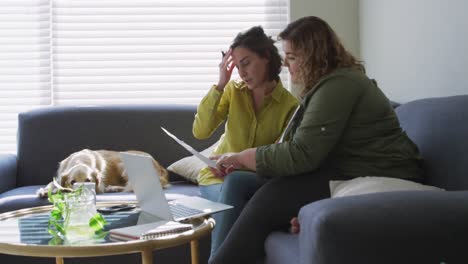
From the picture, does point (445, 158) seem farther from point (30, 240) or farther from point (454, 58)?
point (30, 240)

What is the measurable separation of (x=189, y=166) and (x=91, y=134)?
1.93 feet

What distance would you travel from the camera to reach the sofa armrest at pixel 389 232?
1.36 meters

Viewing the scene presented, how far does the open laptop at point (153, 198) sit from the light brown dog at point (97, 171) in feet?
3.47

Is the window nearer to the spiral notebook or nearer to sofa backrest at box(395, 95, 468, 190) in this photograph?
sofa backrest at box(395, 95, 468, 190)

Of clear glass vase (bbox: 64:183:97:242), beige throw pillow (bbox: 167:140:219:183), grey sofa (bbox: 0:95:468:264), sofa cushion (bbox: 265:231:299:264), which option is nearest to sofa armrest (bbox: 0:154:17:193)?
grey sofa (bbox: 0:95:468:264)

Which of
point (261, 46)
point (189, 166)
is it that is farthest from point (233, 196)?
point (189, 166)

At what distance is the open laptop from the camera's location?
1810 mm

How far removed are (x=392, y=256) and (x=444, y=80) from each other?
4.21 feet

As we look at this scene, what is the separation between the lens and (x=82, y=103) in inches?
145

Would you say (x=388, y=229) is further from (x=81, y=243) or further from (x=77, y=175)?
(x=77, y=175)

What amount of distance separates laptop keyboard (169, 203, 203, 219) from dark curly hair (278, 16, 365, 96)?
59cm

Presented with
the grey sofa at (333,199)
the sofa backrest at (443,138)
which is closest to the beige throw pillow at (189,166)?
the grey sofa at (333,199)

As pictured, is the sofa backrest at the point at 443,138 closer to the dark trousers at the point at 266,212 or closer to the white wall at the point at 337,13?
the dark trousers at the point at 266,212

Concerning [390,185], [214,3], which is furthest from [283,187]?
[214,3]
